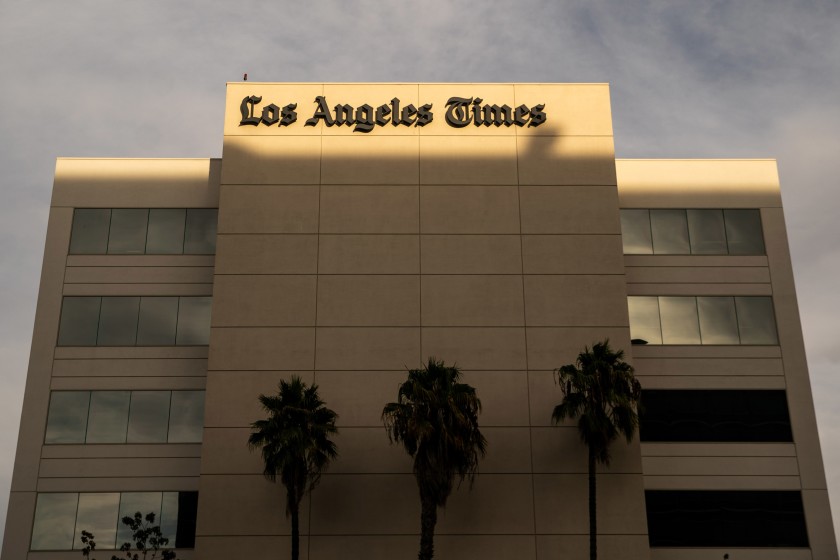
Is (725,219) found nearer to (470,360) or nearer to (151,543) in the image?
(470,360)

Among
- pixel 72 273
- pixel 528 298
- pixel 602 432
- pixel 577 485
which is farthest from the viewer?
pixel 72 273

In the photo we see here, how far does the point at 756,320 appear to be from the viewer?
41.3 metres

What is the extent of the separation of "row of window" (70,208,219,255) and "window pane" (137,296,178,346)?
2.56 metres

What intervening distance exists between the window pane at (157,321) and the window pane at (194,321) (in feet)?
1.11

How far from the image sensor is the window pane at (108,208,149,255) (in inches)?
1647

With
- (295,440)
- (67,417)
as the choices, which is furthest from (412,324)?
(67,417)

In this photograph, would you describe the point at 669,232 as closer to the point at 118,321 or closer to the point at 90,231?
the point at 118,321

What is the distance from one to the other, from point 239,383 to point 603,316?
1672 centimetres

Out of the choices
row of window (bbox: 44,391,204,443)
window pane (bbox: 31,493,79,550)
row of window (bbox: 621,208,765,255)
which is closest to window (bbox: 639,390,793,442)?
row of window (bbox: 621,208,765,255)

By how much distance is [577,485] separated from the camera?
35.9 metres

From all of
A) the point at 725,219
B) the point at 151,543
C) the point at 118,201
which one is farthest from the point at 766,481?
the point at 118,201

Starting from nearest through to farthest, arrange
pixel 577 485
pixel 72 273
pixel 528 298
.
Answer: pixel 577 485
pixel 528 298
pixel 72 273

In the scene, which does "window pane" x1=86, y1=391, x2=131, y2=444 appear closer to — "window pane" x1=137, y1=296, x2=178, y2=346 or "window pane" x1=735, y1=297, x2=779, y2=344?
"window pane" x1=137, y1=296, x2=178, y2=346

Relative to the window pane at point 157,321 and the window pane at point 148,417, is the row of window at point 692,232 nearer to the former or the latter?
the window pane at point 157,321
